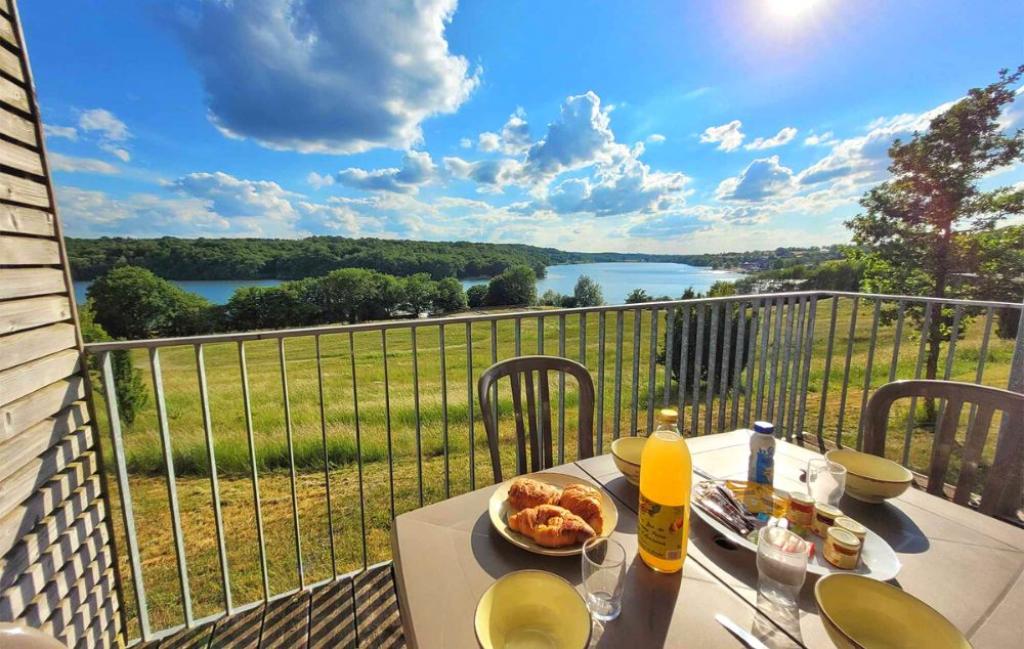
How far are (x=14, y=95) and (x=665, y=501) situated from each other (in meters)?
2.65

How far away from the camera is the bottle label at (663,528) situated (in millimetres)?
776

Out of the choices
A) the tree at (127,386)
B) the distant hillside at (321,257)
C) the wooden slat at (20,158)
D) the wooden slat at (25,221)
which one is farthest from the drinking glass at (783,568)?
the tree at (127,386)

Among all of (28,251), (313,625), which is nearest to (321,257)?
(28,251)

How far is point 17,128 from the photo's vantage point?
1.52 metres

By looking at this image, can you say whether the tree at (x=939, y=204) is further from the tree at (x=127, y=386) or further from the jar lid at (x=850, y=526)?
the tree at (x=127, y=386)

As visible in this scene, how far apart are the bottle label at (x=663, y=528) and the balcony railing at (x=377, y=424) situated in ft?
3.38

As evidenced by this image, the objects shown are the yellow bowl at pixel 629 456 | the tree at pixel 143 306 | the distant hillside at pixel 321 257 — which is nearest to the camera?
the yellow bowl at pixel 629 456

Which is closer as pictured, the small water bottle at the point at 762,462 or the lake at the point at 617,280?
the small water bottle at the point at 762,462

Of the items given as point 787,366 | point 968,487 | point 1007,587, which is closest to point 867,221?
point 787,366

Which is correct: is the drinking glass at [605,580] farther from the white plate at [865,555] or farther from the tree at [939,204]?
the tree at [939,204]

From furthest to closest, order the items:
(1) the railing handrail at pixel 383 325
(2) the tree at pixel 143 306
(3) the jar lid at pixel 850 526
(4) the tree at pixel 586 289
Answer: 1. (4) the tree at pixel 586 289
2. (2) the tree at pixel 143 306
3. (1) the railing handrail at pixel 383 325
4. (3) the jar lid at pixel 850 526

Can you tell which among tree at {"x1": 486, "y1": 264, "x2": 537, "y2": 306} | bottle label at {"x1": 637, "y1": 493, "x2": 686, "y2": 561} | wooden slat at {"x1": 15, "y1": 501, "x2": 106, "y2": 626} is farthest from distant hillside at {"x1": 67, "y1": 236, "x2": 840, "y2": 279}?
wooden slat at {"x1": 15, "y1": 501, "x2": 106, "y2": 626}

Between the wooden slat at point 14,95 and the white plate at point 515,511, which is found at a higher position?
the wooden slat at point 14,95

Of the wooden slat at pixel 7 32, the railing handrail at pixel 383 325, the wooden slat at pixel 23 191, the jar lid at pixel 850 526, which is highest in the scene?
the wooden slat at pixel 7 32
